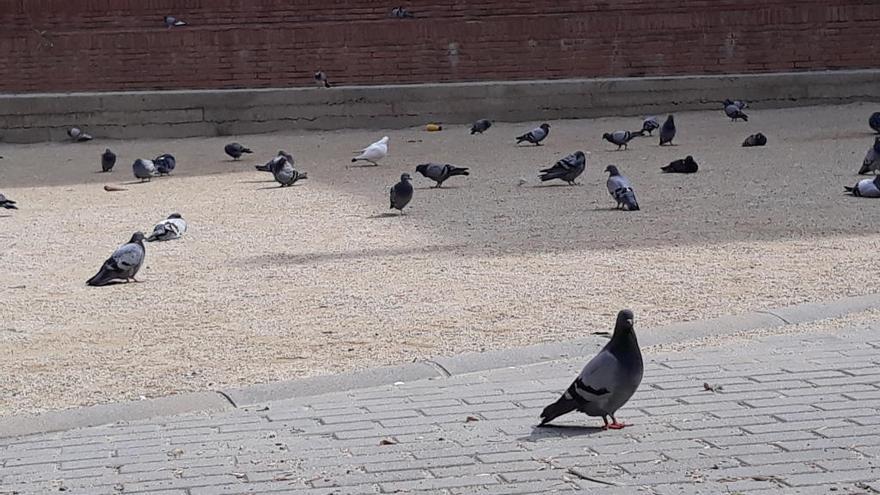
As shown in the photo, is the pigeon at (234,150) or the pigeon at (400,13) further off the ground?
the pigeon at (400,13)

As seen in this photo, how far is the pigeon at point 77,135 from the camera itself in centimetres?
2394

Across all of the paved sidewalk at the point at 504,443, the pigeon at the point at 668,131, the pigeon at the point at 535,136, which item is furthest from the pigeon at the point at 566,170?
the paved sidewalk at the point at 504,443

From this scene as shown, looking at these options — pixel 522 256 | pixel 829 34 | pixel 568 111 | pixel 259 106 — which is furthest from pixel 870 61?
pixel 522 256

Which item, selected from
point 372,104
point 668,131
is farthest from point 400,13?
point 668,131

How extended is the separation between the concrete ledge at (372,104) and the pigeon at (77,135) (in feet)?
0.80

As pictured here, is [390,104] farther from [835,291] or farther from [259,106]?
[835,291]

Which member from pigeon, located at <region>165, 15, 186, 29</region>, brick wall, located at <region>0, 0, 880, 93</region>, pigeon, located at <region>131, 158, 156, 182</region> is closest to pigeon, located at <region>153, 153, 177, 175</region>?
pigeon, located at <region>131, 158, 156, 182</region>

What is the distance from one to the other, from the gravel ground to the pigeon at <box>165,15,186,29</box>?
7.07 m

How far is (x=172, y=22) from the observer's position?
26.9 metres

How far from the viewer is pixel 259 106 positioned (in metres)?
24.4

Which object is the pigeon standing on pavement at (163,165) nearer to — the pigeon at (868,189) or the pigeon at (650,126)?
the pigeon at (650,126)

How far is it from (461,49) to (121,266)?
16.3 meters

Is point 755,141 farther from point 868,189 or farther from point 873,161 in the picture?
point 868,189

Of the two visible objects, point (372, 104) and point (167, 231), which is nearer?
point (167, 231)
